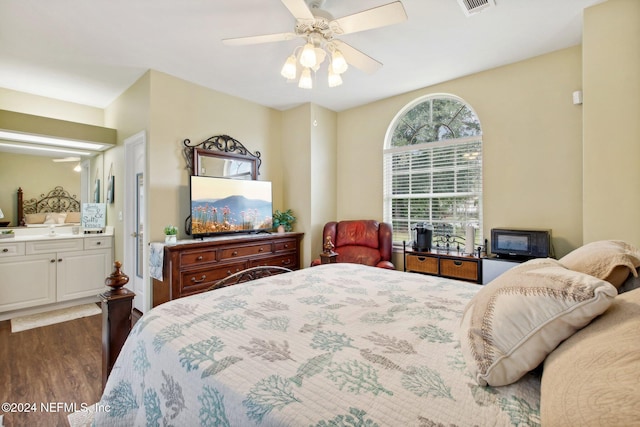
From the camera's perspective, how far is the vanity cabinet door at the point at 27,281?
3426mm

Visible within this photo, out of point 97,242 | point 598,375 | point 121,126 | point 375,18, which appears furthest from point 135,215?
point 598,375

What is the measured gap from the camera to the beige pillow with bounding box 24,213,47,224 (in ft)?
13.2

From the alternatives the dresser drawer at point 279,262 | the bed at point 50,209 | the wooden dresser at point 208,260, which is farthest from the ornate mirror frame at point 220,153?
the bed at point 50,209

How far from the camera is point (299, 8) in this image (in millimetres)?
1827

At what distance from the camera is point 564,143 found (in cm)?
295

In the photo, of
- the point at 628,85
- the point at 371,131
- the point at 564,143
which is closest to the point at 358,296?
the point at 628,85

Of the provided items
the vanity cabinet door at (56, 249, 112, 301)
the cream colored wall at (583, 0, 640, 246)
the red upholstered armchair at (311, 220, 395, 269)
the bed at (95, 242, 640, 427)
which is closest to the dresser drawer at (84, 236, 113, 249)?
the vanity cabinet door at (56, 249, 112, 301)

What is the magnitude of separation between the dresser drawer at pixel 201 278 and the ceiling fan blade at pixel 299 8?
266cm

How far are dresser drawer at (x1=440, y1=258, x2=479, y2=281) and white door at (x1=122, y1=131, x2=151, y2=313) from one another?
3.59 metres

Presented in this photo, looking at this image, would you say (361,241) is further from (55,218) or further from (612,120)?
(55,218)

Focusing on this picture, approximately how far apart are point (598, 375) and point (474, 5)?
8.65 ft

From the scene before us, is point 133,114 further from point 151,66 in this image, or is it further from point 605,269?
point 605,269

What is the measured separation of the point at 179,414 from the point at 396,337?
818mm

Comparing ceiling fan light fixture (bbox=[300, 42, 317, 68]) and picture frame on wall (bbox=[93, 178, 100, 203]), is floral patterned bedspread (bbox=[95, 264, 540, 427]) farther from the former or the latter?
picture frame on wall (bbox=[93, 178, 100, 203])
